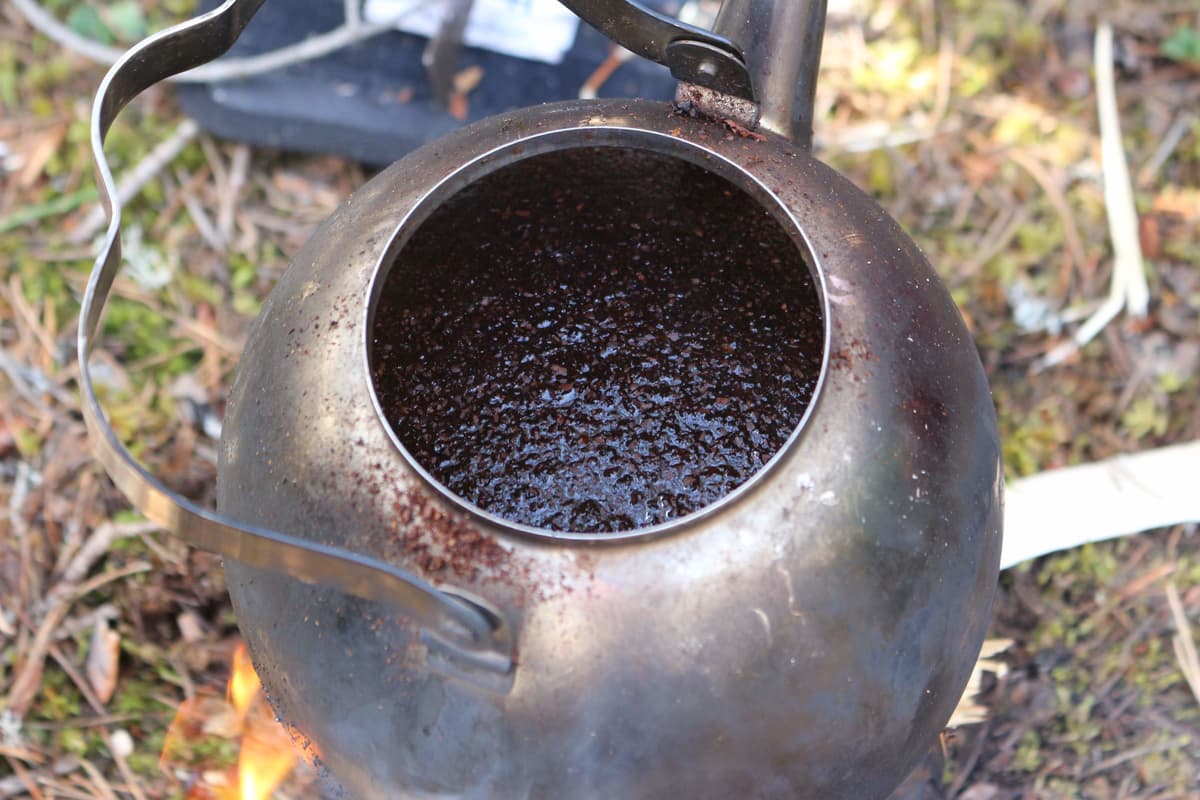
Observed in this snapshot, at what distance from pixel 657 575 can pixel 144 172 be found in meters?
1.47

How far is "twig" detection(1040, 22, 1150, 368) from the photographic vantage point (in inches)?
72.4

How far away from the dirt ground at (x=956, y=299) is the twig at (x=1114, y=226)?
0.8 inches

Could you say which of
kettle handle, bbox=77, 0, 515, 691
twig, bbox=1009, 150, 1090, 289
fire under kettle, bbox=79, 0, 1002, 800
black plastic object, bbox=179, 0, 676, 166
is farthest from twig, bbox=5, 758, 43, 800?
twig, bbox=1009, 150, 1090, 289

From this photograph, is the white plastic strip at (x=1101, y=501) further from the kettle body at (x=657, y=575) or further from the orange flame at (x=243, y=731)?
the orange flame at (x=243, y=731)

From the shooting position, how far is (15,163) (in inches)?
76.1

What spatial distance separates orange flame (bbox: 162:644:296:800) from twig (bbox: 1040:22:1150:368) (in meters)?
1.32

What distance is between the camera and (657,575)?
0.80 m

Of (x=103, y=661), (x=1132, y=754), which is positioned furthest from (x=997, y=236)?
(x=103, y=661)

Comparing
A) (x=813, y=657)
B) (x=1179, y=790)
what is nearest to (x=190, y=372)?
(x=813, y=657)

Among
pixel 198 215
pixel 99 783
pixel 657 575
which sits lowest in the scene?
pixel 99 783

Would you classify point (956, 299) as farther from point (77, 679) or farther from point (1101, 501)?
point (77, 679)

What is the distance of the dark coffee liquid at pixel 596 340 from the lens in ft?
3.63

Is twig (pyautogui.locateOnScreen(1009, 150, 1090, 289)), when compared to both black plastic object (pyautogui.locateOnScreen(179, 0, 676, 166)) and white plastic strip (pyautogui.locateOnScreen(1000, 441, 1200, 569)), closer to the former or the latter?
white plastic strip (pyautogui.locateOnScreen(1000, 441, 1200, 569))

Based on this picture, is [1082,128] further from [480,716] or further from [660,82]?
[480,716]
